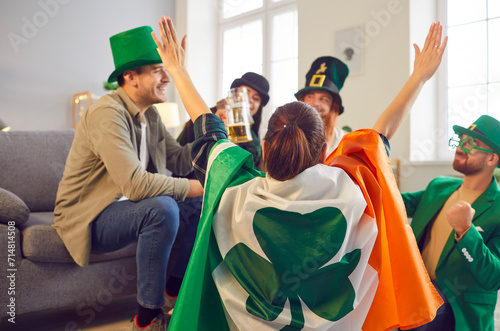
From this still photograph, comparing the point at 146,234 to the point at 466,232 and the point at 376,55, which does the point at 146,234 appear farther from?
the point at 376,55

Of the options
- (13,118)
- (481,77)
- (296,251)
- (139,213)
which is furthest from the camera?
(13,118)

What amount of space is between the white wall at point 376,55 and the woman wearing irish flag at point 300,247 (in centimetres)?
297

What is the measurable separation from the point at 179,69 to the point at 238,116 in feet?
1.60

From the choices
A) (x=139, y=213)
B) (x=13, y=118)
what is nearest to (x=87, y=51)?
(x=13, y=118)

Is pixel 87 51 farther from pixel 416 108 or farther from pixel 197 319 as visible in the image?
pixel 197 319

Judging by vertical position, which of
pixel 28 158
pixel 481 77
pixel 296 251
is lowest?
pixel 296 251

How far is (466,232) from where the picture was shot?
153 cm

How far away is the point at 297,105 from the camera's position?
105 cm

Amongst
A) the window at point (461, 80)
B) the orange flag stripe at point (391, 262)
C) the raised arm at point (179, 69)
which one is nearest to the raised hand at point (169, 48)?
the raised arm at point (179, 69)

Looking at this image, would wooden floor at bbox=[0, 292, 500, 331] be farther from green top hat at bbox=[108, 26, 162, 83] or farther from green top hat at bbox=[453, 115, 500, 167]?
green top hat at bbox=[108, 26, 162, 83]

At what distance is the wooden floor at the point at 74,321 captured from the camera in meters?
1.96

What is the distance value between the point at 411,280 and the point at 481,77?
3380mm

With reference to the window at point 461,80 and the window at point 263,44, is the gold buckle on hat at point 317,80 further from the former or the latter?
the window at point 263,44

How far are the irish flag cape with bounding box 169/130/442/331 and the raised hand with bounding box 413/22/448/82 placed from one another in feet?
1.26
